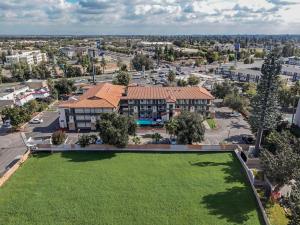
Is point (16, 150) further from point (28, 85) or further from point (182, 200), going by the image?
point (28, 85)

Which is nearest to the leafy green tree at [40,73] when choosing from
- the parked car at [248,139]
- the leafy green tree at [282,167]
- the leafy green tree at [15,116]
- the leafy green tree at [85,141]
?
the leafy green tree at [15,116]

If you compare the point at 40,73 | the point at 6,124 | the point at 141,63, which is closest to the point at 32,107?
the point at 6,124

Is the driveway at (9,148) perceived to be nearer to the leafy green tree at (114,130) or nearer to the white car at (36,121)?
the white car at (36,121)

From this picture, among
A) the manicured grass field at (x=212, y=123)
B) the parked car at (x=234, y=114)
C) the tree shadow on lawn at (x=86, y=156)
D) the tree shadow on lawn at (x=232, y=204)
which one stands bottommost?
the tree shadow on lawn at (x=232, y=204)

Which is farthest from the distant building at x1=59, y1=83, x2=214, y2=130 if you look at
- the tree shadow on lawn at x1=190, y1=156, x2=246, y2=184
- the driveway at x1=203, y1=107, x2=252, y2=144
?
the tree shadow on lawn at x1=190, y1=156, x2=246, y2=184

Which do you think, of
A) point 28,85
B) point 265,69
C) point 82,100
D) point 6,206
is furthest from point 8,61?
point 265,69

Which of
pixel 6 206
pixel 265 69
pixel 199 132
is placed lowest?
pixel 6 206
